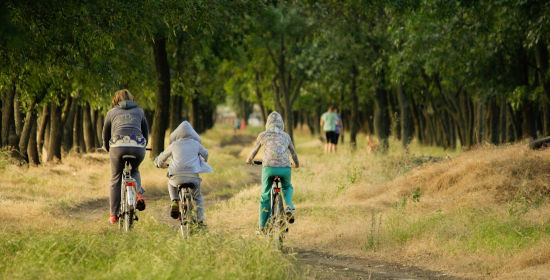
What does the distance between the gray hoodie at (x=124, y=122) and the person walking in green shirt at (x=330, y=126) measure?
15.0 m

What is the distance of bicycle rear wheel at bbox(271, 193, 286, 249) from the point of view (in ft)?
30.5

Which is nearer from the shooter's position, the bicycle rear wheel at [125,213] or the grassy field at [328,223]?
the grassy field at [328,223]

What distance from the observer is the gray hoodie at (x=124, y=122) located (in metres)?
10.0

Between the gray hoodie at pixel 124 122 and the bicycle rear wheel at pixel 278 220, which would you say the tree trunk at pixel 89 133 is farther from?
the bicycle rear wheel at pixel 278 220

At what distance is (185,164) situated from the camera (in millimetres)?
9664

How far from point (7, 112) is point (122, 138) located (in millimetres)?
10920

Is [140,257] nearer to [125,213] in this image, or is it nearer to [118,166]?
[125,213]

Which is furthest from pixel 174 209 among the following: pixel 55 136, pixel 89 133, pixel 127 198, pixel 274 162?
pixel 89 133

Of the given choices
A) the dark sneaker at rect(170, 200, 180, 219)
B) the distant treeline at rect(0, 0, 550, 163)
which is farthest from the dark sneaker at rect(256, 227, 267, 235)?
the distant treeline at rect(0, 0, 550, 163)

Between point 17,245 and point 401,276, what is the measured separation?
14.7 feet

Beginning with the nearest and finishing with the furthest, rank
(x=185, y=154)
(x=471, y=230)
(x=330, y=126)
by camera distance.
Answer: (x=185, y=154) → (x=471, y=230) → (x=330, y=126)

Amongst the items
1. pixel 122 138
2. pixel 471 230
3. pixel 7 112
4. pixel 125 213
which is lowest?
pixel 471 230

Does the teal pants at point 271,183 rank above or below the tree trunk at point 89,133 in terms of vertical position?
below

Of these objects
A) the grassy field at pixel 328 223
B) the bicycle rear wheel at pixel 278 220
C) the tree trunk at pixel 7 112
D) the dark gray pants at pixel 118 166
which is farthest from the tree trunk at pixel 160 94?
the bicycle rear wheel at pixel 278 220
